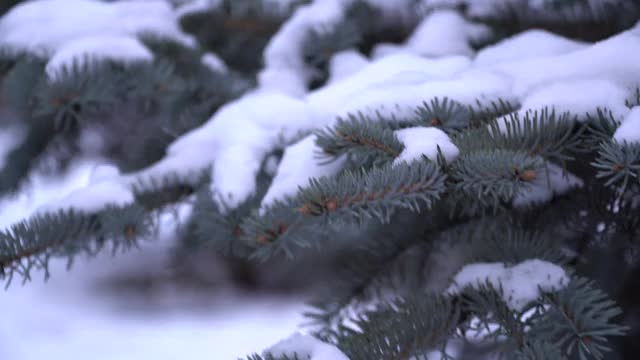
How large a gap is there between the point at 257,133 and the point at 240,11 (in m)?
0.40

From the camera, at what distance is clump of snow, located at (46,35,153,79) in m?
0.90

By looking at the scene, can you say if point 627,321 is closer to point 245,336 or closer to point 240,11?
point 240,11

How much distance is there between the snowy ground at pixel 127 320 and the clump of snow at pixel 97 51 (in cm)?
103

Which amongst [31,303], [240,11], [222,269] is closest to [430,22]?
[240,11]

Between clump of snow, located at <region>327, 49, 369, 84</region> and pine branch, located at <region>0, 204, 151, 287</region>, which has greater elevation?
clump of snow, located at <region>327, 49, 369, 84</region>

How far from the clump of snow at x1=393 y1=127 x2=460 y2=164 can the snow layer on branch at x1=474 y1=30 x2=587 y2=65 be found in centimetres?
29

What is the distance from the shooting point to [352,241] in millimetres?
1013

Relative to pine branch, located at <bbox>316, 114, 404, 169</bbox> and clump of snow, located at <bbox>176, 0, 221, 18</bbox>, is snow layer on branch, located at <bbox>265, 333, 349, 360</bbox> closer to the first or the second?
pine branch, located at <bbox>316, 114, 404, 169</bbox>

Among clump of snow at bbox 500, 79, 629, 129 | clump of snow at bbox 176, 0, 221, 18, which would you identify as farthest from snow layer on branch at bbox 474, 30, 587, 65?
clump of snow at bbox 176, 0, 221, 18

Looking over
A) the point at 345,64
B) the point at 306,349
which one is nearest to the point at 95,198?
the point at 306,349

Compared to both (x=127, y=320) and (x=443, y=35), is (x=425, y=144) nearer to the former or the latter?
(x=443, y=35)

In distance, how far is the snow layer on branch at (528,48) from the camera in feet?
2.76

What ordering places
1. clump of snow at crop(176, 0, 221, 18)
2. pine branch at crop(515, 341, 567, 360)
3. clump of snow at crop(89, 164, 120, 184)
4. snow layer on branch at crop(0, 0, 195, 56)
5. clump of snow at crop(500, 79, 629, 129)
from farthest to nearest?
clump of snow at crop(176, 0, 221, 18)
snow layer on branch at crop(0, 0, 195, 56)
clump of snow at crop(89, 164, 120, 184)
clump of snow at crop(500, 79, 629, 129)
pine branch at crop(515, 341, 567, 360)

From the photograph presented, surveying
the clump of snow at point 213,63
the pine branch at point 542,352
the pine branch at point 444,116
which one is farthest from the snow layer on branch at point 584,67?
the clump of snow at point 213,63
